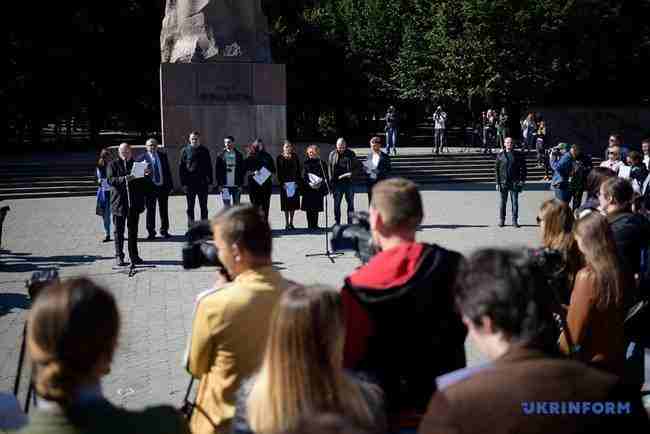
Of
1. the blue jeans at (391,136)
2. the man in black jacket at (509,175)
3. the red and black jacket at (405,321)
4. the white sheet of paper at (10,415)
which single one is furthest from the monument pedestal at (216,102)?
the red and black jacket at (405,321)

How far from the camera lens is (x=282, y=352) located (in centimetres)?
237

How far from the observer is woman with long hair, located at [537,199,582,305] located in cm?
506

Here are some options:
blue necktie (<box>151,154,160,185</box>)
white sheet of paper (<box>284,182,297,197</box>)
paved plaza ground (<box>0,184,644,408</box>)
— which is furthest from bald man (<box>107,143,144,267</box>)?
white sheet of paper (<box>284,182,297,197</box>)

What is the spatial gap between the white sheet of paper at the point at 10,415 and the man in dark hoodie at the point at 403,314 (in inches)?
57.0

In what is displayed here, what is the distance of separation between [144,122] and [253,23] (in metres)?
21.1

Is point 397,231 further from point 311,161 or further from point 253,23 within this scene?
point 253,23

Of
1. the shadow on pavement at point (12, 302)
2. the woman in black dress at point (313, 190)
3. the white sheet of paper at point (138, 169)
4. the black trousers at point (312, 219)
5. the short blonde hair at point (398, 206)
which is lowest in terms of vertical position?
the shadow on pavement at point (12, 302)

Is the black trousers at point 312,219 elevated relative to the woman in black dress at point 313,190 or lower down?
lower down

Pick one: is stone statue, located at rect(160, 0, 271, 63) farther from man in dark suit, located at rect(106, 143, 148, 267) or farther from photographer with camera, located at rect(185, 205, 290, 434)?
photographer with camera, located at rect(185, 205, 290, 434)

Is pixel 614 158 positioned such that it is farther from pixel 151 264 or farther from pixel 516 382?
pixel 516 382

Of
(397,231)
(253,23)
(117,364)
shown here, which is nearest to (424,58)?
(253,23)

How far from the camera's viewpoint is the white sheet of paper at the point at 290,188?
610 inches

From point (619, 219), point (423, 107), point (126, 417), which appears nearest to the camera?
point (126, 417)

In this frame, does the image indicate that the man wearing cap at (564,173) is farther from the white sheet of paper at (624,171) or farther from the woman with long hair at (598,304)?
the woman with long hair at (598,304)
